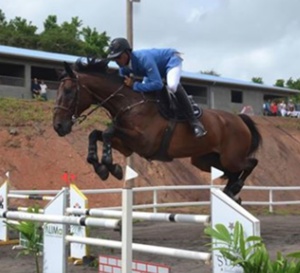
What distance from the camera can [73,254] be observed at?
30.6 feet

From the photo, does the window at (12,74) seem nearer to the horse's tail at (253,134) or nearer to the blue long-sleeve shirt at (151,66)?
the horse's tail at (253,134)

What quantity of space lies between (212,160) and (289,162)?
73.8 ft

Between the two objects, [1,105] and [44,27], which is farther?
[44,27]

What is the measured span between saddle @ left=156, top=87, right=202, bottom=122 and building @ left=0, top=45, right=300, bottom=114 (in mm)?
14438

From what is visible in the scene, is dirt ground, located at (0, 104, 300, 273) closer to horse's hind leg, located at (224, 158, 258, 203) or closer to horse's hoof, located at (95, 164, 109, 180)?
horse's hind leg, located at (224, 158, 258, 203)

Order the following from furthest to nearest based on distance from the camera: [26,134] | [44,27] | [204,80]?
[44,27]
[204,80]
[26,134]

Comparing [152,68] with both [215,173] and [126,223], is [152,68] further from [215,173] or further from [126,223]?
[126,223]

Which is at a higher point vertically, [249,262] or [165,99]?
[165,99]

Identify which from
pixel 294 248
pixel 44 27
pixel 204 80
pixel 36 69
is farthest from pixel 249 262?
pixel 44 27

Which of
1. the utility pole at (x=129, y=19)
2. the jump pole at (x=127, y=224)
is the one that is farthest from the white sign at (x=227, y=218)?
the utility pole at (x=129, y=19)

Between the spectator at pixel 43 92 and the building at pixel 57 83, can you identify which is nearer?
the spectator at pixel 43 92

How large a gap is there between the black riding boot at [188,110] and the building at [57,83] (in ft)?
47.4

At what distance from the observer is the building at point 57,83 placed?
85.3 feet

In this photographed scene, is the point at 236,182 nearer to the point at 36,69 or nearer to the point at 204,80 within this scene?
the point at 36,69
